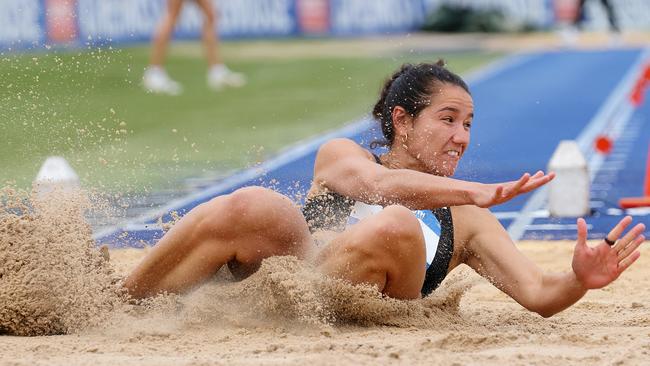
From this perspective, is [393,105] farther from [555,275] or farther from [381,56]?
[381,56]

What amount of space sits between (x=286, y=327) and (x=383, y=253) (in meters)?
0.49

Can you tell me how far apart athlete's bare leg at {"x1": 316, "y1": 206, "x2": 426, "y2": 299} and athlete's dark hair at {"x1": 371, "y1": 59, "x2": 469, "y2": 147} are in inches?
25.3

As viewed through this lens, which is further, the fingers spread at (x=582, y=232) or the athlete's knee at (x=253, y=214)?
the athlete's knee at (x=253, y=214)

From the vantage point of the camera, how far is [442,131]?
14.4 ft

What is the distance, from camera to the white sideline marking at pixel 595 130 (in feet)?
24.9

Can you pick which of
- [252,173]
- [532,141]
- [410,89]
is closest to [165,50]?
[532,141]

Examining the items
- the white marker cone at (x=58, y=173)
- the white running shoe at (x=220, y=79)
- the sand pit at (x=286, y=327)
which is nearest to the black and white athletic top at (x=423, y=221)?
the sand pit at (x=286, y=327)

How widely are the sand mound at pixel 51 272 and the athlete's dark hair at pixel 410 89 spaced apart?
3.74 feet

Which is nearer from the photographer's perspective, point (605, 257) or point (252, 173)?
point (605, 257)

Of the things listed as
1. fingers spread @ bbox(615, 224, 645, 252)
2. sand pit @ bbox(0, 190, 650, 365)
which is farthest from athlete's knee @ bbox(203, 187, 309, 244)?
fingers spread @ bbox(615, 224, 645, 252)

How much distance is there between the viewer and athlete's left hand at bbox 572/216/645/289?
3.91 meters

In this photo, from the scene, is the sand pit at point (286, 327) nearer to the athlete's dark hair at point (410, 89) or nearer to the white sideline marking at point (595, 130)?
the athlete's dark hair at point (410, 89)

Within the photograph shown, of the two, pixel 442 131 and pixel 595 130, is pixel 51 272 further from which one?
pixel 595 130

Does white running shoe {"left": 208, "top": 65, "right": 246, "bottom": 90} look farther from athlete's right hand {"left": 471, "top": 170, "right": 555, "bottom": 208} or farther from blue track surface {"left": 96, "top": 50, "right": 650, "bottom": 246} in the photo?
athlete's right hand {"left": 471, "top": 170, "right": 555, "bottom": 208}
